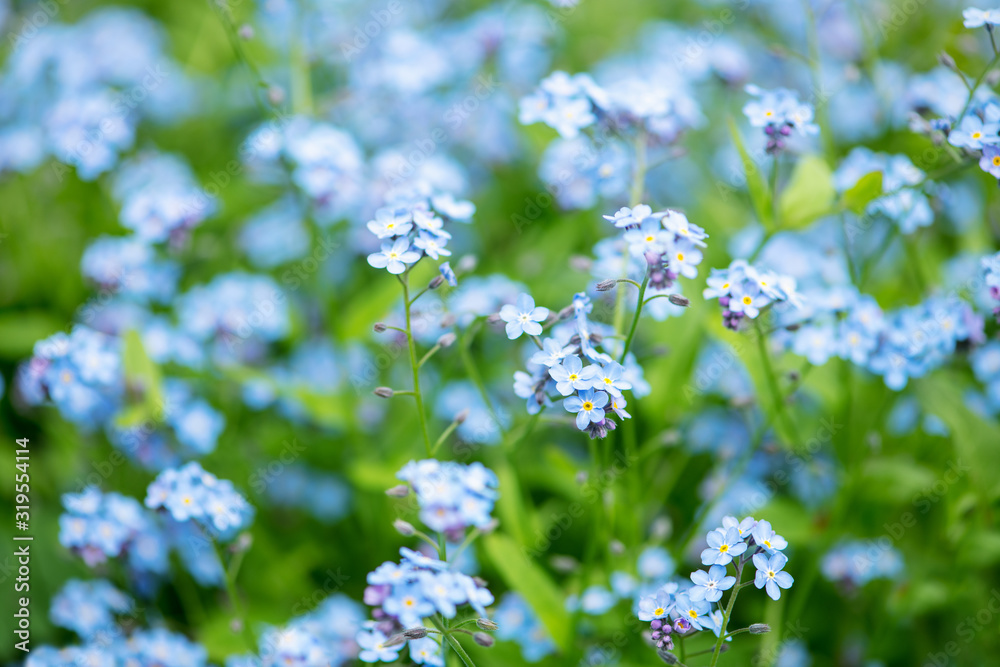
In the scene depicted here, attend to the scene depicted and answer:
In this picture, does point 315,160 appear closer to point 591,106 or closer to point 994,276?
point 591,106

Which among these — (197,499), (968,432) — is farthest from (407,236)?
(968,432)

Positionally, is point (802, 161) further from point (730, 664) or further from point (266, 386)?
point (266, 386)

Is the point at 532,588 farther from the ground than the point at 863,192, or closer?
closer

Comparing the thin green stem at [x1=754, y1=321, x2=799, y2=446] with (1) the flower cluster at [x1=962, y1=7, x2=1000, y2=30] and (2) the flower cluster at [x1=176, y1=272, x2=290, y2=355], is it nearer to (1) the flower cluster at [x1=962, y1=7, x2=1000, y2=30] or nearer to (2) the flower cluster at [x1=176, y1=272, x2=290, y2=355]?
(1) the flower cluster at [x1=962, y1=7, x2=1000, y2=30]

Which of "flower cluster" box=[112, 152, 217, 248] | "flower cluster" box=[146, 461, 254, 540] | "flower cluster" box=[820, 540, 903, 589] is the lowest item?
"flower cluster" box=[820, 540, 903, 589]

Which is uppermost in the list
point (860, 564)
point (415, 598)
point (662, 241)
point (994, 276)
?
point (662, 241)

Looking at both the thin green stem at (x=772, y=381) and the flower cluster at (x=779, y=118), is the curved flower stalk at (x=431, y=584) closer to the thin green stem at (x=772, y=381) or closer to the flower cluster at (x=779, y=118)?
the thin green stem at (x=772, y=381)
